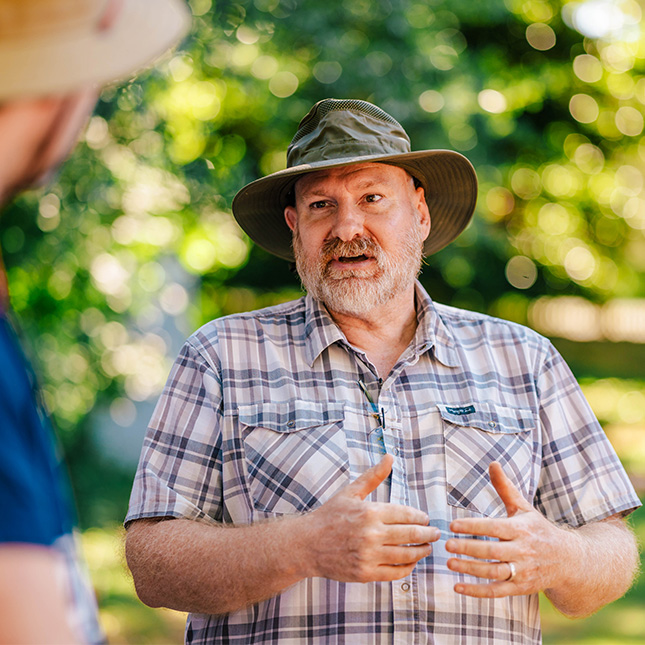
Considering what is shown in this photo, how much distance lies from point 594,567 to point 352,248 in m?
1.06

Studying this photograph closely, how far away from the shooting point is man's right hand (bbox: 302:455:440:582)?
1.50 m

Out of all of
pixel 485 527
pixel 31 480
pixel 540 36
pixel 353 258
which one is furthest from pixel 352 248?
pixel 540 36

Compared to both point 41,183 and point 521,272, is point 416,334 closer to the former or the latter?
point 41,183

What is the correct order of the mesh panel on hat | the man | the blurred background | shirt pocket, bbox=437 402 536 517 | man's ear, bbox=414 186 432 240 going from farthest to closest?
the blurred background < man's ear, bbox=414 186 432 240 < the mesh panel on hat < shirt pocket, bbox=437 402 536 517 < the man

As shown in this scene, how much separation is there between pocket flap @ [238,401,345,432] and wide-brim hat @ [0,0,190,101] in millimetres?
1185

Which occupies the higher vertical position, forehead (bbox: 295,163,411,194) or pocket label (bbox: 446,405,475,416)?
forehead (bbox: 295,163,411,194)

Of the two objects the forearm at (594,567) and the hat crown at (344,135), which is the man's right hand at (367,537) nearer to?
the forearm at (594,567)

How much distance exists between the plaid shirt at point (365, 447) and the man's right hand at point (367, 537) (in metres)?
0.22

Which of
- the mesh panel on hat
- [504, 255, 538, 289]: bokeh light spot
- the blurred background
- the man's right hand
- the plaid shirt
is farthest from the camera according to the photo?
[504, 255, 538, 289]: bokeh light spot

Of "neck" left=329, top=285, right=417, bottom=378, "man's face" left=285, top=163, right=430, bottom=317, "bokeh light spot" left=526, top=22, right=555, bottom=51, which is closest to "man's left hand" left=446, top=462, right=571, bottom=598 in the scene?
"neck" left=329, top=285, right=417, bottom=378

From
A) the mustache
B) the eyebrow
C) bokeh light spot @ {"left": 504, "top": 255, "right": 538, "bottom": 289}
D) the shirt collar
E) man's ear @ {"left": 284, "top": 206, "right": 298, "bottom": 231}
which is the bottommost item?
the shirt collar

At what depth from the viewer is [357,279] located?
211 cm

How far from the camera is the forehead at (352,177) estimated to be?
2137 mm

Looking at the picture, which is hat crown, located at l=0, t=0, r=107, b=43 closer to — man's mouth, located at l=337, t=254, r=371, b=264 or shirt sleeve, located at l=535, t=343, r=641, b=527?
man's mouth, located at l=337, t=254, r=371, b=264
